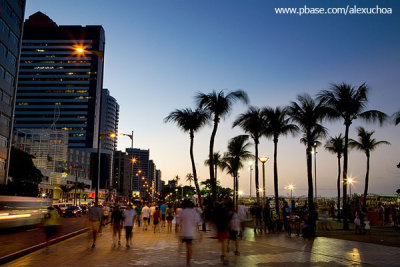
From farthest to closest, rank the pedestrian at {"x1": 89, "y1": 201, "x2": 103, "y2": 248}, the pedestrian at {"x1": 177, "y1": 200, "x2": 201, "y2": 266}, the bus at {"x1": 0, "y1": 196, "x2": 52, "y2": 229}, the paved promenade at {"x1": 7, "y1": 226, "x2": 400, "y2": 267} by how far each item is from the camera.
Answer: the bus at {"x1": 0, "y1": 196, "x2": 52, "y2": 229}, the pedestrian at {"x1": 89, "y1": 201, "x2": 103, "y2": 248}, the paved promenade at {"x1": 7, "y1": 226, "x2": 400, "y2": 267}, the pedestrian at {"x1": 177, "y1": 200, "x2": 201, "y2": 266}

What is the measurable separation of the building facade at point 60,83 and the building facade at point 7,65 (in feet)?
329

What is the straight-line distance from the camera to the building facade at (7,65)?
158ft

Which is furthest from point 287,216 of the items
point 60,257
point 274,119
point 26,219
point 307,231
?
point 26,219

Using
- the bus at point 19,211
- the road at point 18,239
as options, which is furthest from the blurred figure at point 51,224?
the bus at point 19,211

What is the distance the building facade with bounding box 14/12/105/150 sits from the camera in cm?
15188

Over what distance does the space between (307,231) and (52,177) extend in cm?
8767

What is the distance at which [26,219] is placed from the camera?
71.4 ft

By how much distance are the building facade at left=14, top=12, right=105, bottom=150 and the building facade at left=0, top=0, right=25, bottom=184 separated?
100 m

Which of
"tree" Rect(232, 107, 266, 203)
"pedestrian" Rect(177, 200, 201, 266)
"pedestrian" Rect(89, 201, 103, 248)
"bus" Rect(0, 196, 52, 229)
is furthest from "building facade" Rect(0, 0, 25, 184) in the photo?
"pedestrian" Rect(177, 200, 201, 266)

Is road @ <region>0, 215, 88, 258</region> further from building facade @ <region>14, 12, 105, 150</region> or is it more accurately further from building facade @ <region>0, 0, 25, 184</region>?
building facade @ <region>14, 12, 105, 150</region>

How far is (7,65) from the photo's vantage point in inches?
1967

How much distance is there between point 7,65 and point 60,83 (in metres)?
114

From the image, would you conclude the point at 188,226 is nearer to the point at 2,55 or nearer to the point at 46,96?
the point at 2,55

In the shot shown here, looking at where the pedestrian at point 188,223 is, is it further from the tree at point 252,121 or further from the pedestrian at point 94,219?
the tree at point 252,121
